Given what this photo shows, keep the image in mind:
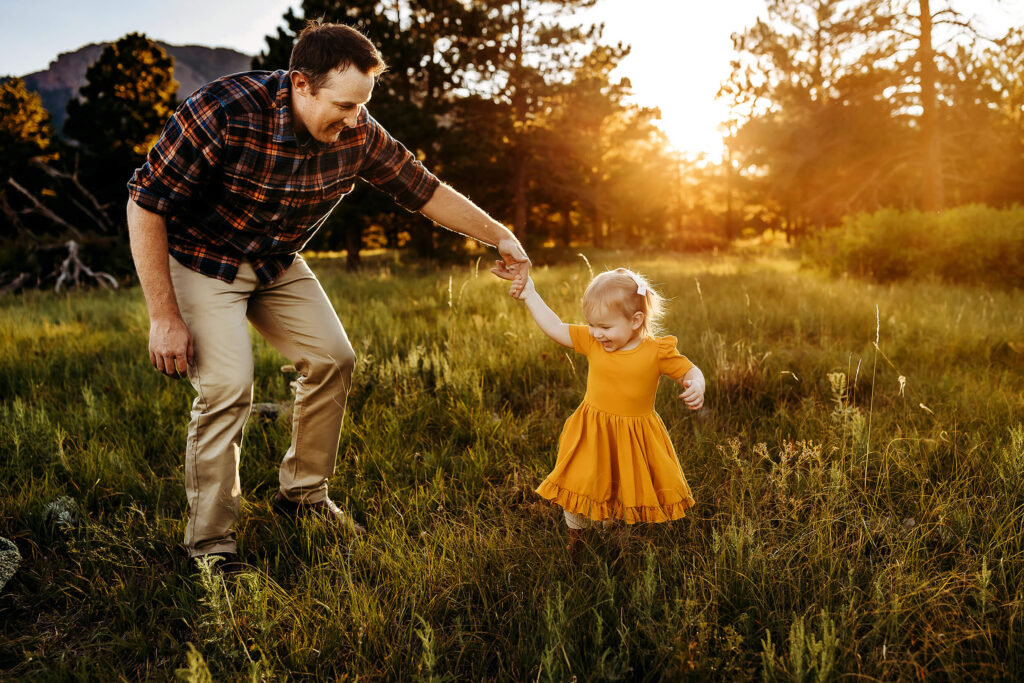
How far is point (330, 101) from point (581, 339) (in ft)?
4.64

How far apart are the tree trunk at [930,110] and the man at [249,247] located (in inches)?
618

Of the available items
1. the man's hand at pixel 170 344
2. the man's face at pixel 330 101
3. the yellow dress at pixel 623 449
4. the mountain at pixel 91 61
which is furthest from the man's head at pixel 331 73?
the mountain at pixel 91 61

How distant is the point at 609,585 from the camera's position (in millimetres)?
1932

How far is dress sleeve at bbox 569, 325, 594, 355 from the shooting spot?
91.8 inches

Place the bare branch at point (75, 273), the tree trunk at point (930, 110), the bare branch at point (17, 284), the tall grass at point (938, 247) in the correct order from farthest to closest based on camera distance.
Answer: the tree trunk at point (930, 110), the bare branch at point (75, 273), the bare branch at point (17, 284), the tall grass at point (938, 247)

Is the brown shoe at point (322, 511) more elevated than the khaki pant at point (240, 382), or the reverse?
the khaki pant at point (240, 382)

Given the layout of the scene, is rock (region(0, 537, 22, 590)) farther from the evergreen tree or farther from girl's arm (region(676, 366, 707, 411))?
the evergreen tree

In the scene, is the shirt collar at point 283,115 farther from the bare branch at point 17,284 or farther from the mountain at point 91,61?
the mountain at point 91,61

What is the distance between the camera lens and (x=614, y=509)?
2.29 meters

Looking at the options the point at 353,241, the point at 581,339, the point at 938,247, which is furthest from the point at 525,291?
the point at 353,241

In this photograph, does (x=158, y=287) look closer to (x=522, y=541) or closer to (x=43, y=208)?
(x=522, y=541)

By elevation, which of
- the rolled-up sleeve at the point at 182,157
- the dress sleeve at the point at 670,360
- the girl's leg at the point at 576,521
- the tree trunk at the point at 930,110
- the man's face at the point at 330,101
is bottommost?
the girl's leg at the point at 576,521

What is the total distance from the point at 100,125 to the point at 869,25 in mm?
23212

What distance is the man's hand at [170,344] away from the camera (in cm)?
223
